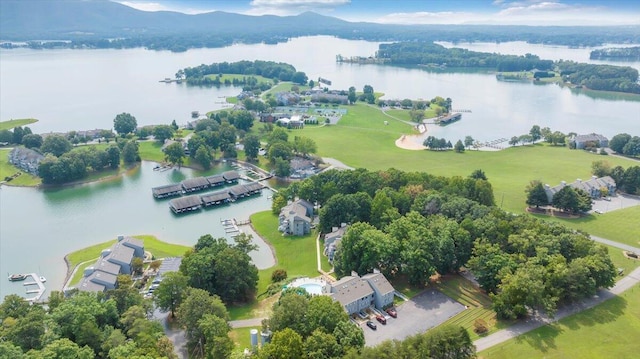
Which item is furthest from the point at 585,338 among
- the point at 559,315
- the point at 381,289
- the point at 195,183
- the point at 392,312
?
the point at 195,183

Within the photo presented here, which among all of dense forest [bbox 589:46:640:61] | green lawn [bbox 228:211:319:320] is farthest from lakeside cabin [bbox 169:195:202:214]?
dense forest [bbox 589:46:640:61]

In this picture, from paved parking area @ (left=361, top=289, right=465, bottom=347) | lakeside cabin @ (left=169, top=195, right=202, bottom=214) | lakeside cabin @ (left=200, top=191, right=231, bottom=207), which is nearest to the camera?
paved parking area @ (left=361, top=289, right=465, bottom=347)

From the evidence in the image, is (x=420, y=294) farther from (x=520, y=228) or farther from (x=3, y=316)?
(x=3, y=316)

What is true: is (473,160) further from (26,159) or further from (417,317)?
(26,159)

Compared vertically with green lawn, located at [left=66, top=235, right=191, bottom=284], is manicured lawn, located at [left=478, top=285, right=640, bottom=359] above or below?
above

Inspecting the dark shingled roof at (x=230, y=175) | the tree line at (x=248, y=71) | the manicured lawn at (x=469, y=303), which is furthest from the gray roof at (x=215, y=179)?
the tree line at (x=248, y=71)

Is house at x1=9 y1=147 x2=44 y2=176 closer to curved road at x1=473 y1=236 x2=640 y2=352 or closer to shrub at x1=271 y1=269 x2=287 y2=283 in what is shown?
shrub at x1=271 y1=269 x2=287 y2=283

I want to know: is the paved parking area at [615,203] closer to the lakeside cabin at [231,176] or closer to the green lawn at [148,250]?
the lakeside cabin at [231,176]
